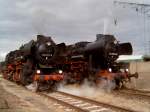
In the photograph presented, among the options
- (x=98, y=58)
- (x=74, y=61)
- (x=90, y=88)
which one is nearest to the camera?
(x=98, y=58)

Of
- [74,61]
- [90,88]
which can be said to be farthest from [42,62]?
[90,88]

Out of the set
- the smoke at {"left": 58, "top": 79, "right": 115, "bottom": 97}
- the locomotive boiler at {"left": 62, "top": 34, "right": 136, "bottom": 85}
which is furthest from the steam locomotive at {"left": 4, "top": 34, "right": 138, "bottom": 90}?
the smoke at {"left": 58, "top": 79, "right": 115, "bottom": 97}

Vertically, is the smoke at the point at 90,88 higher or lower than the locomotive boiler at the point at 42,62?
lower

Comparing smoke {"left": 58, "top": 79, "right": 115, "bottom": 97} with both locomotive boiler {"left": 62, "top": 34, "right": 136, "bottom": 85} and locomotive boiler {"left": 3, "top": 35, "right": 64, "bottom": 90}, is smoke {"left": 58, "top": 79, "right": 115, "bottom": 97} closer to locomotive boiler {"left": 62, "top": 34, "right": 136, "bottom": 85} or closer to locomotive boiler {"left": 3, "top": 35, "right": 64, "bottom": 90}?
locomotive boiler {"left": 62, "top": 34, "right": 136, "bottom": 85}

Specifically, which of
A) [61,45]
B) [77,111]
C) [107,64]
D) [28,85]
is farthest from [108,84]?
[77,111]

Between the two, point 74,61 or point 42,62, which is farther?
point 74,61

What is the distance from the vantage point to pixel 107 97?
18828 millimetres

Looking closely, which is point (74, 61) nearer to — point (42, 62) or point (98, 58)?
point (98, 58)

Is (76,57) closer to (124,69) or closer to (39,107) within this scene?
(124,69)

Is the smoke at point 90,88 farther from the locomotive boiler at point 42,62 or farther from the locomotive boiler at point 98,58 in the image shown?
the locomotive boiler at point 42,62

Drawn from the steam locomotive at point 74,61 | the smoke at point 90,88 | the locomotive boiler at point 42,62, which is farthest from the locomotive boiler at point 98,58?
the locomotive boiler at point 42,62

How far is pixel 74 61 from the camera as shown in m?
25.7

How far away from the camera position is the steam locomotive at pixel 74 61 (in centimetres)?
2223

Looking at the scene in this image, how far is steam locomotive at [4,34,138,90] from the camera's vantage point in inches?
875
